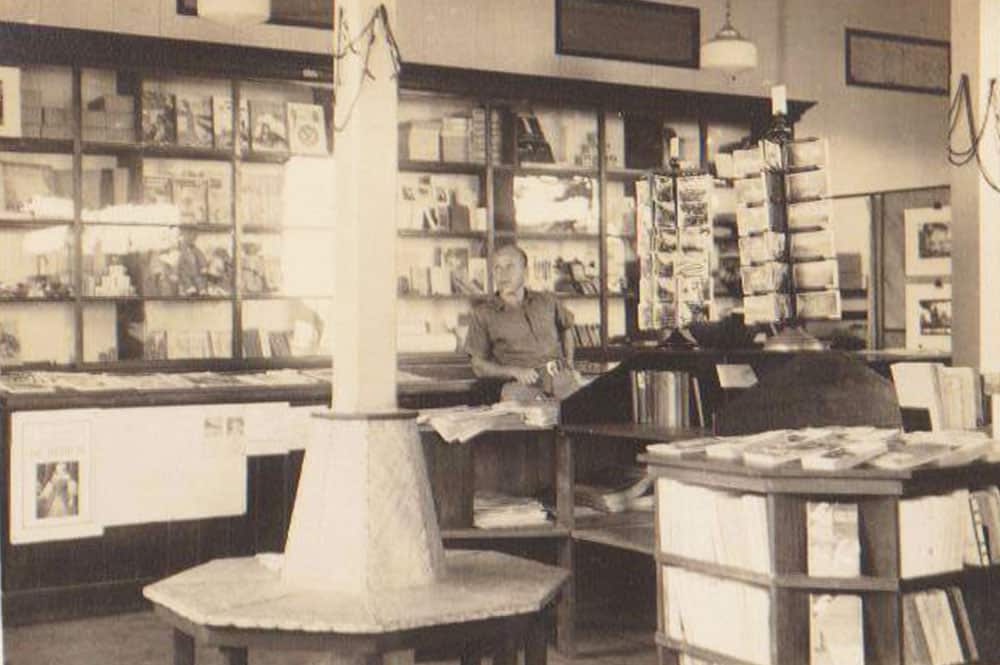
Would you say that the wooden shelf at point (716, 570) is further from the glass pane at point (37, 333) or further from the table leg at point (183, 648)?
the glass pane at point (37, 333)

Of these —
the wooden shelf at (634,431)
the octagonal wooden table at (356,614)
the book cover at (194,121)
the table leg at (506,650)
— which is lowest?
the table leg at (506,650)

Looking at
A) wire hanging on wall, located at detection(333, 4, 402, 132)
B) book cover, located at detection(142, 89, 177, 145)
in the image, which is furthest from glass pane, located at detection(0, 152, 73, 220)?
wire hanging on wall, located at detection(333, 4, 402, 132)

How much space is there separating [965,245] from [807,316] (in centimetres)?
104

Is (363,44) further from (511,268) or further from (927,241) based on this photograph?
(927,241)

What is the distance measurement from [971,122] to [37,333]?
15.6ft

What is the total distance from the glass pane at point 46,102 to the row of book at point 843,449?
415 centimetres

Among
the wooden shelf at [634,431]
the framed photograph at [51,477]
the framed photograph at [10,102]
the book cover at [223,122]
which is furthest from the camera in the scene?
the book cover at [223,122]

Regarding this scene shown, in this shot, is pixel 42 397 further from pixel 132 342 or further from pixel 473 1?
pixel 473 1

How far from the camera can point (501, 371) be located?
6457 millimetres

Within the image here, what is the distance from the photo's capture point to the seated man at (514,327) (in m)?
6.56

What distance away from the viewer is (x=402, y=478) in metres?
3.03

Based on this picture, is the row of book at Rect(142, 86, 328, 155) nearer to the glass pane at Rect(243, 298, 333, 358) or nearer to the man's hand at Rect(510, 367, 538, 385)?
the glass pane at Rect(243, 298, 333, 358)

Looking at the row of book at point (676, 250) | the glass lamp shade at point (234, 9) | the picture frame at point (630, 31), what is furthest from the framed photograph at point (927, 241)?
the glass lamp shade at point (234, 9)

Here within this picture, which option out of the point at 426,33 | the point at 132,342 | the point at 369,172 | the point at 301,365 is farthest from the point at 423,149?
the point at 369,172
